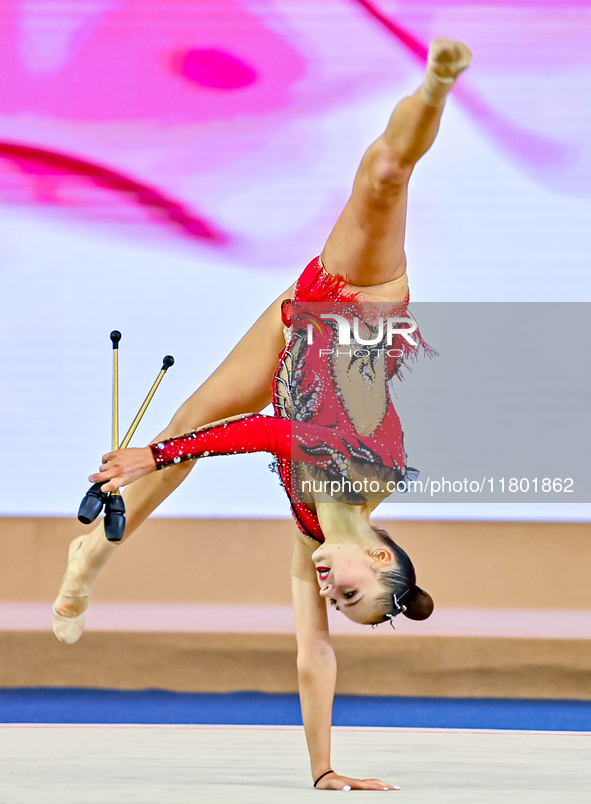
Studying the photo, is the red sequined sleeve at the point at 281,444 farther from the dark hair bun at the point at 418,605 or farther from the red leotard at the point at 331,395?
the dark hair bun at the point at 418,605

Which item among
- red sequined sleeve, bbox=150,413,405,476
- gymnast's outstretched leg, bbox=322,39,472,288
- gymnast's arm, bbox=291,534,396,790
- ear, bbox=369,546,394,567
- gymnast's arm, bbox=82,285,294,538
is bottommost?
gymnast's arm, bbox=291,534,396,790

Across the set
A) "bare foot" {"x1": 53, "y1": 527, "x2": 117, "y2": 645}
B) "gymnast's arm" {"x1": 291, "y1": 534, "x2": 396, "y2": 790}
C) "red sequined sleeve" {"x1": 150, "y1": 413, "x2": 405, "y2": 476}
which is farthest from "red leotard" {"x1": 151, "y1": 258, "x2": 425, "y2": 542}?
"bare foot" {"x1": 53, "y1": 527, "x2": 117, "y2": 645}

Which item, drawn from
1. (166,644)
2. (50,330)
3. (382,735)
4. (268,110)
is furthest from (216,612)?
(268,110)

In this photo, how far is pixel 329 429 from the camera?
4.86ft

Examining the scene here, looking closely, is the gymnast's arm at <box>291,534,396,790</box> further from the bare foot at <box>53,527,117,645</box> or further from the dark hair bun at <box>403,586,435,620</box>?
the bare foot at <box>53,527,117,645</box>

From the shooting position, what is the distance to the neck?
1.52m

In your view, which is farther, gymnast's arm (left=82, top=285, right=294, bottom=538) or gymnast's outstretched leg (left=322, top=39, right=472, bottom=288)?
gymnast's arm (left=82, top=285, right=294, bottom=538)

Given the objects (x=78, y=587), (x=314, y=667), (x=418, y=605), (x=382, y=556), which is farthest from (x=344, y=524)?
(x=78, y=587)

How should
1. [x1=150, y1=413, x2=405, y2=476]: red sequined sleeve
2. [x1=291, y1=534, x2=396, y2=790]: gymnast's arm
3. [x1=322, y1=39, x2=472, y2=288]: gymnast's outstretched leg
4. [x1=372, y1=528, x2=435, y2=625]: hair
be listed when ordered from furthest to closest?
[x1=291, y1=534, x2=396, y2=790]: gymnast's arm → [x1=372, y1=528, x2=435, y2=625]: hair → [x1=150, y1=413, x2=405, y2=476]: red sequined sleeve → [x1=322, y1=39, x2=472, y2=288]: gymnast's outstretched leg

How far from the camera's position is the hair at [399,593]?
4.93 ft

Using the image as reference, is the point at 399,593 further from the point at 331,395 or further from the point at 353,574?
the point at 331,395

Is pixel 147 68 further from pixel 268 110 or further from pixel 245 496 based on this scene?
pixel 245 496

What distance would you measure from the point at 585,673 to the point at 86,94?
2325 millimetres

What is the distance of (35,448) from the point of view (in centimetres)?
282
